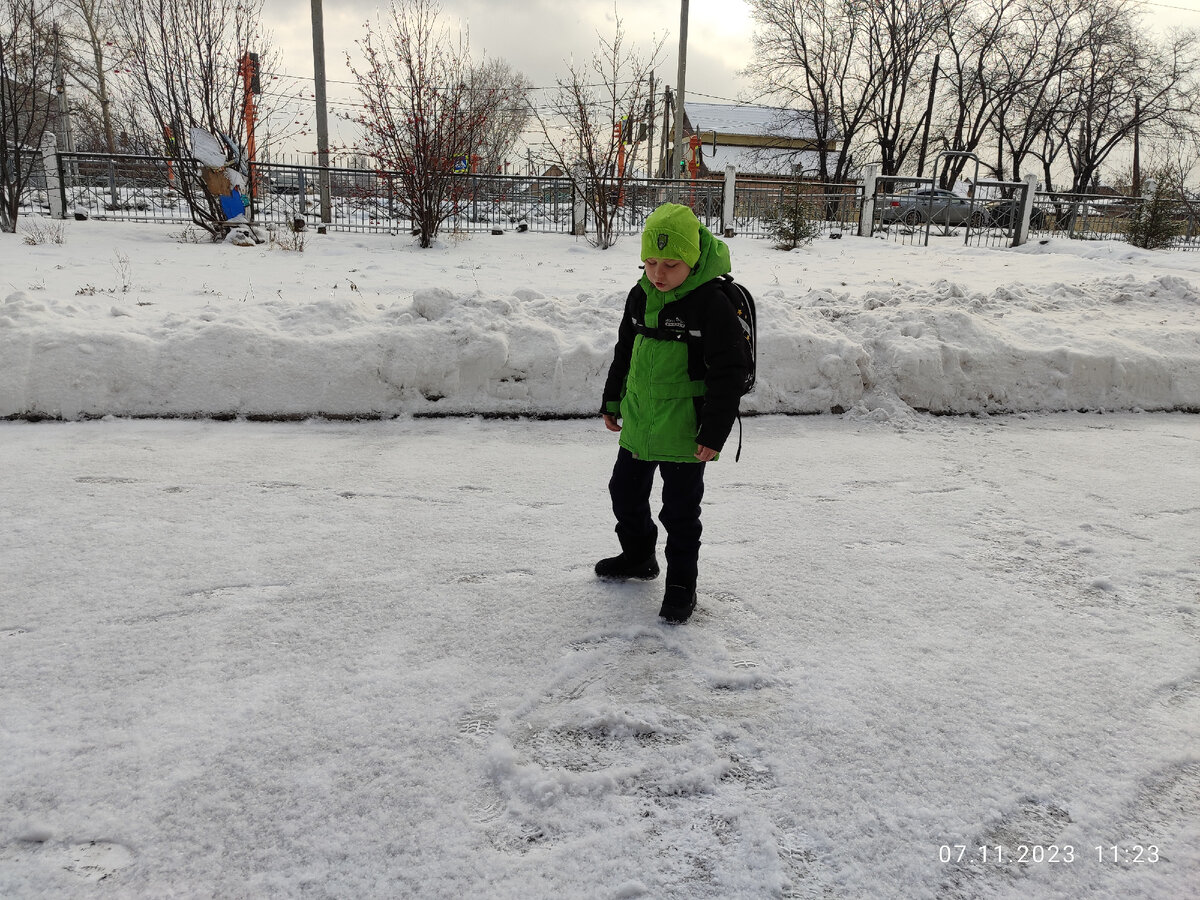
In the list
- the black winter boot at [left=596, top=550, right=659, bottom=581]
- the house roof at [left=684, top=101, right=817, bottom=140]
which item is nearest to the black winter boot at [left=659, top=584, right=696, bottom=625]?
the black winter boot at [left=596, top=550, right=659, bottom=581]

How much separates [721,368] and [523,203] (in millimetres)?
12409

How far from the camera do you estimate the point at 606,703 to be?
179 cm

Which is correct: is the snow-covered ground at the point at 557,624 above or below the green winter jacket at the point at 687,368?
below

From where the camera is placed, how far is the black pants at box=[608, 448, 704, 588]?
87.7 inches

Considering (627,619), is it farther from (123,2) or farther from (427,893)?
(123,2)

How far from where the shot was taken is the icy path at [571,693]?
1.36 metres

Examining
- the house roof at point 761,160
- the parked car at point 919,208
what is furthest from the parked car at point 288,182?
the house roof at point 761,160

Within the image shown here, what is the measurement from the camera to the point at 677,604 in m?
2.21

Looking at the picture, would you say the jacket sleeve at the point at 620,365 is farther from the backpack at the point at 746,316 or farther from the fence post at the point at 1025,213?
the fence post at the point at 1025,213

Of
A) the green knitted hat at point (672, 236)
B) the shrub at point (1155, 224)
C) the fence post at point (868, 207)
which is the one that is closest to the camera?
the green knitted hat at point (672, 236)

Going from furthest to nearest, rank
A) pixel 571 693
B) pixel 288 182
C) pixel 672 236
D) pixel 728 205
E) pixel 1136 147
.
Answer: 1. pixel 1136 147
2. pixel 728 205
3. pixel 288 182
4. pixel 672 236
5. pixel 571 693

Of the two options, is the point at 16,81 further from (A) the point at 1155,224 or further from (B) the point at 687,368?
(A) the point at 1155,224

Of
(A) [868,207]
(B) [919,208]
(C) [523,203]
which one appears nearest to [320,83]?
(C) [523,203]

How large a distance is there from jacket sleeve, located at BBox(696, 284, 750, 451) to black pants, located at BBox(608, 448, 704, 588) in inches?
7.0
